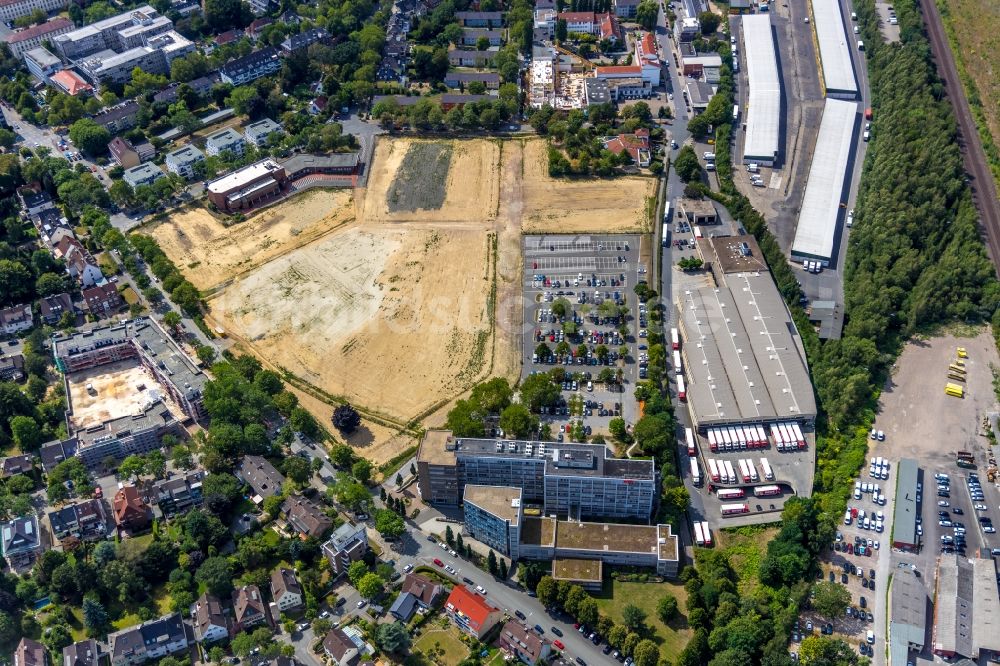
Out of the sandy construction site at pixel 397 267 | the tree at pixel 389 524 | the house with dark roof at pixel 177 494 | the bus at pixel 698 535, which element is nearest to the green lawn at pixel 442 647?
the tree at pixel 389 524

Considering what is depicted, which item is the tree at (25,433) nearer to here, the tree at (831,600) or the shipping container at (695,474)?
the shipping container at (695,474)

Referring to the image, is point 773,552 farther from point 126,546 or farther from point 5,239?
point 5,239

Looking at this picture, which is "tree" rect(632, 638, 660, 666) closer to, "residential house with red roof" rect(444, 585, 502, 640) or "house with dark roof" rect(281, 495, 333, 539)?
"residential house with red roof" rect(444, 585, 502, 640)

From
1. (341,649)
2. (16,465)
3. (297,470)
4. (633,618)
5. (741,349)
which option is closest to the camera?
(341,649)

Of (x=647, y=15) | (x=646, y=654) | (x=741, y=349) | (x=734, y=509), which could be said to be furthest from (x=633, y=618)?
(x=647, y=15)

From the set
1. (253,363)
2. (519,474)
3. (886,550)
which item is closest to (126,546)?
(253,363)

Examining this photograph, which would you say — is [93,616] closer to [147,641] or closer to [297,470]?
[147,641]

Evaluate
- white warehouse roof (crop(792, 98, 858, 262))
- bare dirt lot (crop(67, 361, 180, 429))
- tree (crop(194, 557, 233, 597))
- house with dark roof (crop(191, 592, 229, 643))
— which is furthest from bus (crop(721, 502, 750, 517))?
bare dirt lot (crop(67, 361, 180, 429))
